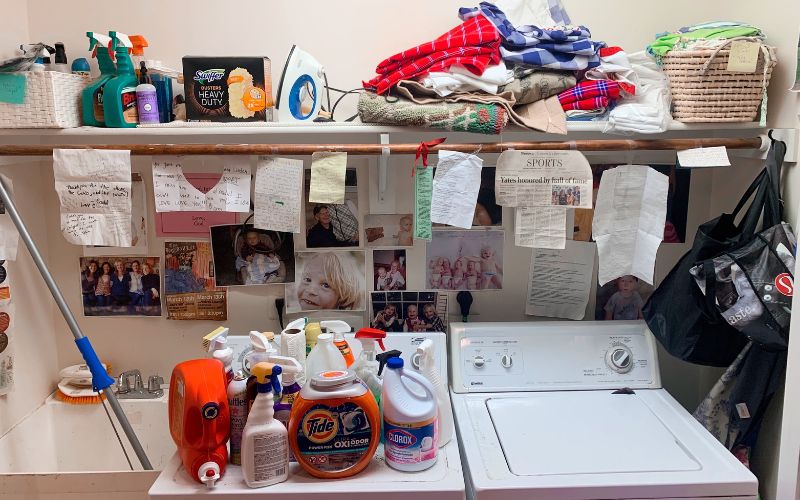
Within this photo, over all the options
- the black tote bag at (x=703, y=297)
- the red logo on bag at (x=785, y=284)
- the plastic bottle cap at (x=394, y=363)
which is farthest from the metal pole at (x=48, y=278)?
the red logo on bag at (x=785, y=284)

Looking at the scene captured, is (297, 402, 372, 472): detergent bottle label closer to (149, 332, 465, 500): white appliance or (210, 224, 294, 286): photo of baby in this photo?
(149, 332, 465, 500): white appliance

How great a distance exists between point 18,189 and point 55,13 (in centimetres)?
50

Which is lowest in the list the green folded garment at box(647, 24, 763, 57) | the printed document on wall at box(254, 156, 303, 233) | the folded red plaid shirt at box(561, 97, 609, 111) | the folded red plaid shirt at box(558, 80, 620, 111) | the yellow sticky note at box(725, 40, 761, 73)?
the printed document on wall at box(254, 156, 303, 233)

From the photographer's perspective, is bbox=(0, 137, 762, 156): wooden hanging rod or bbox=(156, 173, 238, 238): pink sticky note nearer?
bbox=(0, 137, 762, 156): wooden hanging rod

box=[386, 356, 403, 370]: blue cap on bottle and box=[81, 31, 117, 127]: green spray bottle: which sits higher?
box=[81, 31, 117, 127]: green spray bottle

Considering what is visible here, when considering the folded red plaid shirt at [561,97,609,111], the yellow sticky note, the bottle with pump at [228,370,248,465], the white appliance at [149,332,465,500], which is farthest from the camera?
the folded red plaid shirt at [561,97,609,111]

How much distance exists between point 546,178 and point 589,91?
24 centimetres

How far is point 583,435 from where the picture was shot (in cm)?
158

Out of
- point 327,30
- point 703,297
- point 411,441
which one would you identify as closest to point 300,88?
point 327,30

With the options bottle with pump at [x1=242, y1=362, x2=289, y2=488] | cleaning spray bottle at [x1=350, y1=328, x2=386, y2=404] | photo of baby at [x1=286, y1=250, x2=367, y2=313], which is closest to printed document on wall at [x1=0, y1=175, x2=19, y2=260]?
photo of baby at [x1=286, y1=250, x2=367, y2=313]

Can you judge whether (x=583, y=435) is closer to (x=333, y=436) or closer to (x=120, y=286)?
(x=333, y=436)

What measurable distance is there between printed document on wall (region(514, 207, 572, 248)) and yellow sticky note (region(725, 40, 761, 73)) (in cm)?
53

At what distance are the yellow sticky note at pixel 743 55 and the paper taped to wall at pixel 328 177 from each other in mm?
973

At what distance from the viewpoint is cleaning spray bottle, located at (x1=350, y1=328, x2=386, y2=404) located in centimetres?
152
